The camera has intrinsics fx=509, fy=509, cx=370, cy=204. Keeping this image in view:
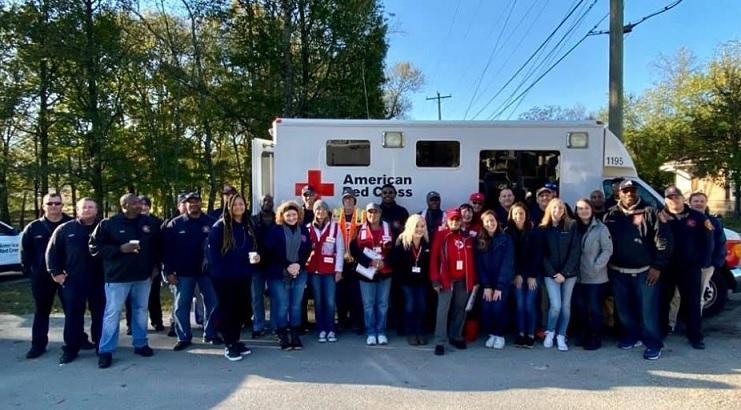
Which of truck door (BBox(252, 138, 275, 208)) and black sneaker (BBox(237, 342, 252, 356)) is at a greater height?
truck door (BBox(252, 138, 275, 208))

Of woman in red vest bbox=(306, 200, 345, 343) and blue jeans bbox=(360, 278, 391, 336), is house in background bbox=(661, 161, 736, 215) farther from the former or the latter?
woman in red vest bbox=(306, 200, 345, 343)

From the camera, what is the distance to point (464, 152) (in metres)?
6.89

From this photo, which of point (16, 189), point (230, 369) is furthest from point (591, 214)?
point (16, 189)

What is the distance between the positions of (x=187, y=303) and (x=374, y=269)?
6.97 ft

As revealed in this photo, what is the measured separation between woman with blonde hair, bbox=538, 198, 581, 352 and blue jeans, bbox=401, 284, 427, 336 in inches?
54.2

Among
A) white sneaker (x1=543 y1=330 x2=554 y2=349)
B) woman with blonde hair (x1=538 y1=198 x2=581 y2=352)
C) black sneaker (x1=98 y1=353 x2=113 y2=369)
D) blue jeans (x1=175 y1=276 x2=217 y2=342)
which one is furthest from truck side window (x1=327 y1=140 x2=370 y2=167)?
black sneaker (x1=98 y1=353 x2=113 y2=369)

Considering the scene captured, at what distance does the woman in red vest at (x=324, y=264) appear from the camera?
584cm

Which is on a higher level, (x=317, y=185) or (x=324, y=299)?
(x=317, y=185)

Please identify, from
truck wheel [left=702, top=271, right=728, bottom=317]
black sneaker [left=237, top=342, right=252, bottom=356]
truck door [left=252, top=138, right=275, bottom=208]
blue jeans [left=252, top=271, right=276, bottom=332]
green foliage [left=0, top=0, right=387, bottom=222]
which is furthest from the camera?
green foliage [left=0, top=0, right=387, bottom=222]

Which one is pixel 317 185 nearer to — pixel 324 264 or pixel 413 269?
pixel 324 264

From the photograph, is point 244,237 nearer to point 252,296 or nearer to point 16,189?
point 252,296

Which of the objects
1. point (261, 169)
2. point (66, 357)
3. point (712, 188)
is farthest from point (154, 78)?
point (712, 188)

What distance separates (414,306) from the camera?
5.88 metres

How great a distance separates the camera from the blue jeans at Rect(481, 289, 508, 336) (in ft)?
18.7
